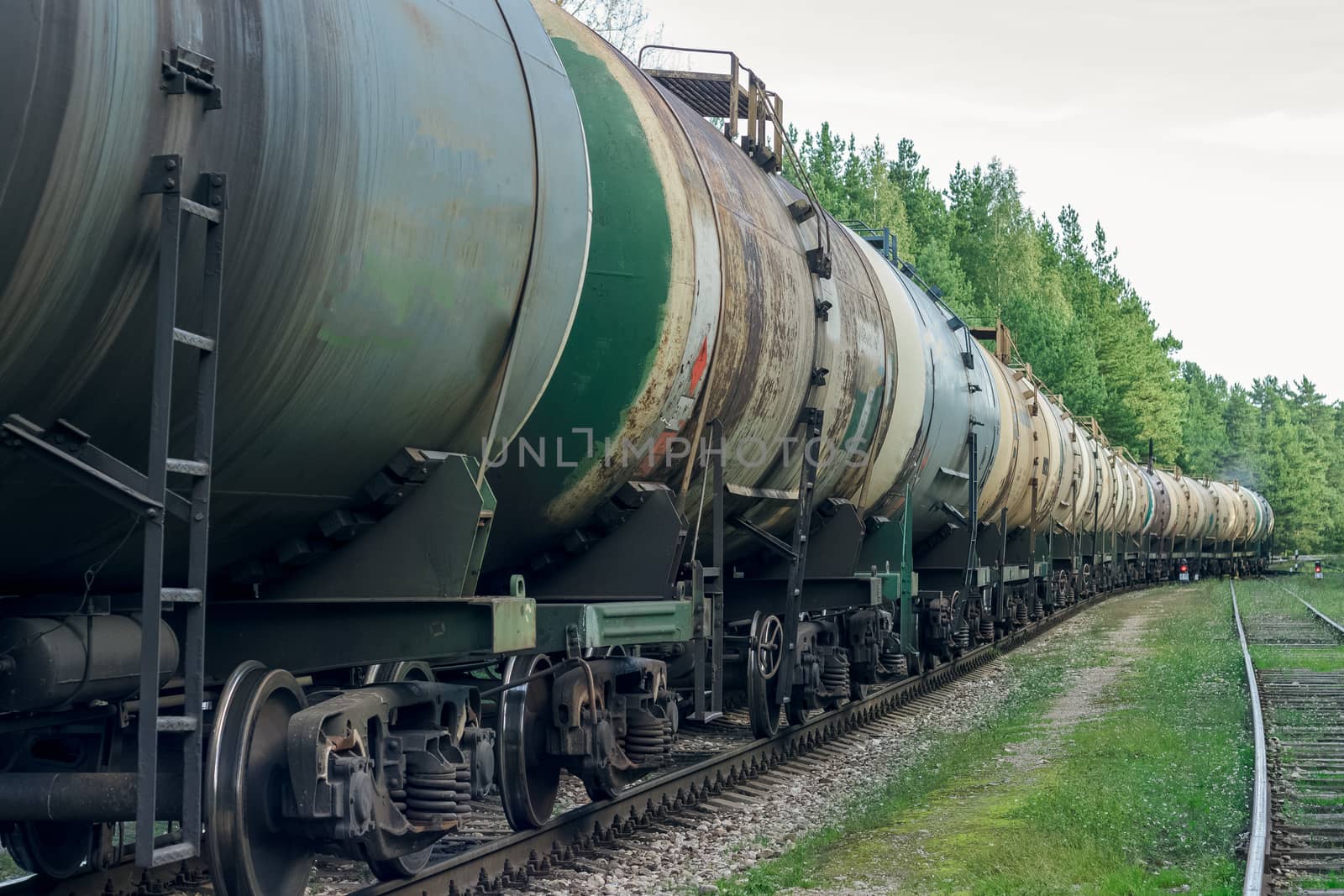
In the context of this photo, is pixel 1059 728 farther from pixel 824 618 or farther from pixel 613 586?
pixel 613 586

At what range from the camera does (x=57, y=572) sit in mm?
3859

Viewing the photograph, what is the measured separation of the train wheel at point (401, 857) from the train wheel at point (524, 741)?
Answer: 812mm

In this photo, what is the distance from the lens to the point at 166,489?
11.3 feet

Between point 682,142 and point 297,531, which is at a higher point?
point 682,142

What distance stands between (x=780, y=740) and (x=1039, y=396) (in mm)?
12663

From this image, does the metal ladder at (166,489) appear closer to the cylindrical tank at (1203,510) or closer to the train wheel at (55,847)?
the train wheel at (55,847)

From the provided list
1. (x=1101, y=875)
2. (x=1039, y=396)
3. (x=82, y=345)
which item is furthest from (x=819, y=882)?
(x=1039, y=396)

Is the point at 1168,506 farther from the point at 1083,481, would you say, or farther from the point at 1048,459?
the point at 1048,459

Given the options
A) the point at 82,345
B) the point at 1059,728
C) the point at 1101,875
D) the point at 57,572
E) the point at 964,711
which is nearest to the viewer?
the point at 82,345

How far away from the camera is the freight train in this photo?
11.0ft

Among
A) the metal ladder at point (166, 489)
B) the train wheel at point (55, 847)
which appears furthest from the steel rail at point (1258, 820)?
the train wheel at point (55, 847)

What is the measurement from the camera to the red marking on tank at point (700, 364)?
6.76m

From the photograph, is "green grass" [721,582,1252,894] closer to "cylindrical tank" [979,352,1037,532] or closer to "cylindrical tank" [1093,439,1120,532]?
"cylindrical tank" [979,352,1037,532]

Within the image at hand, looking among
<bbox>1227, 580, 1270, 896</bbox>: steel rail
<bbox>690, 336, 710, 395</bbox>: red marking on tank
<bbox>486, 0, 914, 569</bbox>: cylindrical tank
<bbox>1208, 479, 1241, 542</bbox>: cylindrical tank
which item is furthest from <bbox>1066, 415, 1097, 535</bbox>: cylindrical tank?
<bbox>1208, 479, 1241, 542</bbox>: cylindrical tank
